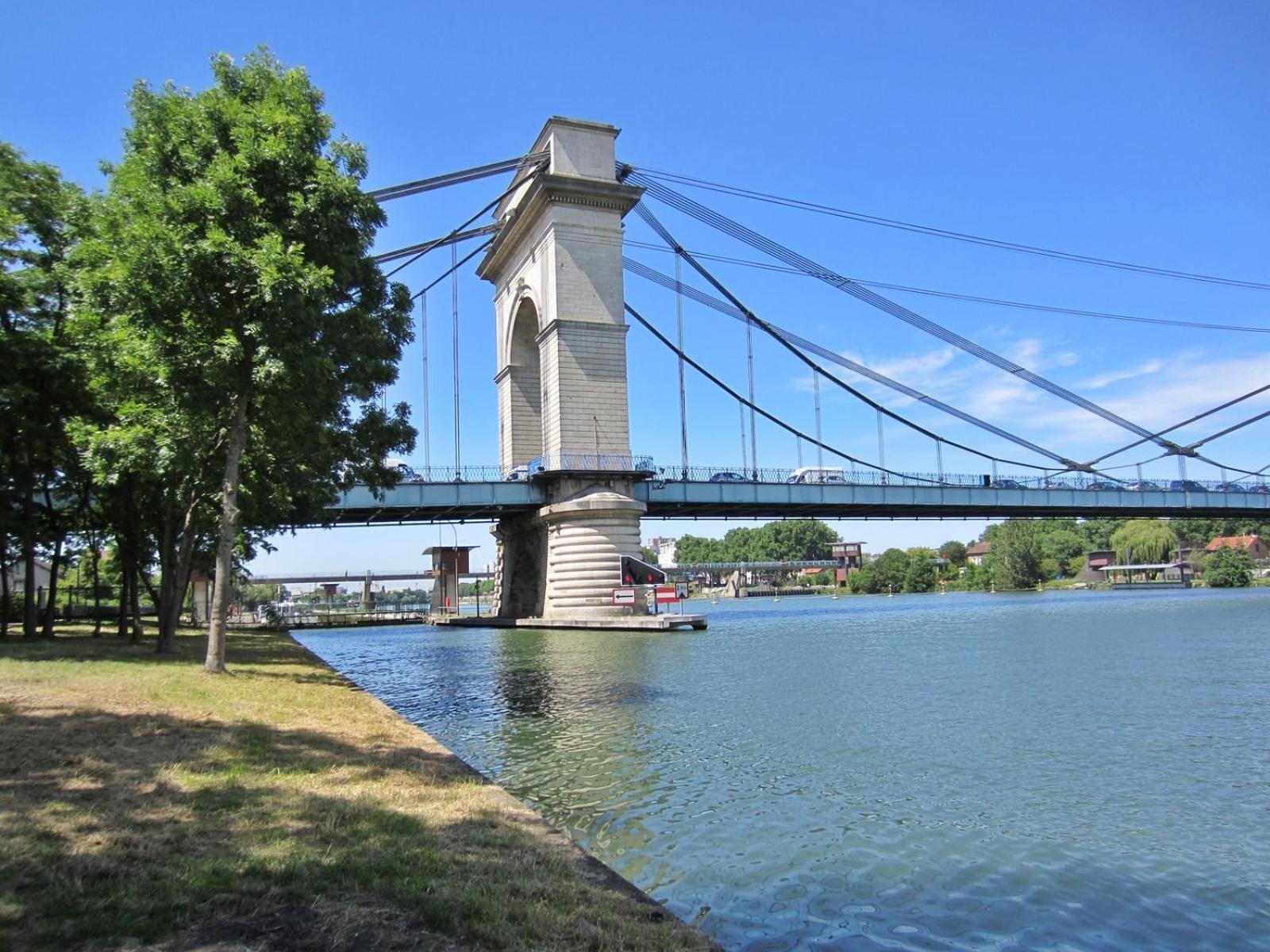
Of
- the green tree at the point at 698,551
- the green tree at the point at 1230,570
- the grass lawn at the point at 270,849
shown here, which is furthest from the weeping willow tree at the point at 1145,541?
the grass lawn at the point at 270,849

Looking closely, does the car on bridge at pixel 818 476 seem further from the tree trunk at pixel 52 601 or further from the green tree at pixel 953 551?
the green tree at pixel 953 551

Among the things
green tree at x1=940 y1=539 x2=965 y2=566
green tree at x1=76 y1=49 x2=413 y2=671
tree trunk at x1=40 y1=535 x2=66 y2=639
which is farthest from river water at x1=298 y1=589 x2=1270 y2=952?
green tree at x1=940 y1=539 x2=965 y2=566

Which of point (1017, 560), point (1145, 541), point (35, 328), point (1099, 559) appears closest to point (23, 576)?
point (35, 328)

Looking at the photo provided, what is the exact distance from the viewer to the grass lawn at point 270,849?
3.82 meters

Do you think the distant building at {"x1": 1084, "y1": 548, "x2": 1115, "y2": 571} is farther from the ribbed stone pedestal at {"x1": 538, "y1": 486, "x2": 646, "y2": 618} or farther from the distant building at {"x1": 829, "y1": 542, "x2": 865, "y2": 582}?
the ribbed stone pedestal at {"x1": 538, "y1": 486, "x2": 646, "y2": 618}

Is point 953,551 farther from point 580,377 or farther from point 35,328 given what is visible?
point 35,328

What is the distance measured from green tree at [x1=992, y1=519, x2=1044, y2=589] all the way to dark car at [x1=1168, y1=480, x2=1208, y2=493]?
41.2 m

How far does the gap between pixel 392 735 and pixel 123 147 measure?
11534 millimetres

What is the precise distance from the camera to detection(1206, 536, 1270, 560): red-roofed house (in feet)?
359

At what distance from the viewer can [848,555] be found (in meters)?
162

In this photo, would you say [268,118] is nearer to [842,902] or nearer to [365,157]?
[365,157]

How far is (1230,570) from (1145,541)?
17.3 metres

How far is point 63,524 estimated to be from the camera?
81.3ft

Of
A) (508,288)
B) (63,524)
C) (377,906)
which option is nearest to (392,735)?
(377,906)
